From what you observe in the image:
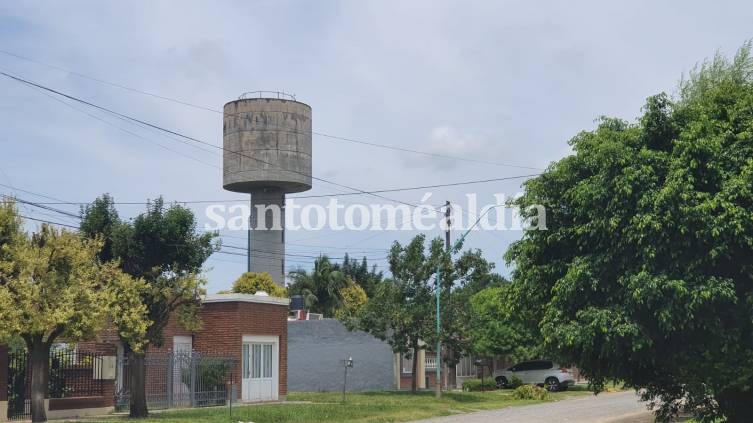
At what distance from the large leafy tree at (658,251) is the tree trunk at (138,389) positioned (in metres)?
13.9

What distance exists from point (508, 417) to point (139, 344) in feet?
39.5

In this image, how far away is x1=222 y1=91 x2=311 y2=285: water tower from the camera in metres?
61.9

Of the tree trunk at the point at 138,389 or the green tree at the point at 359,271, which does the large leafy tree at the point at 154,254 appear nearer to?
the tree trunk at the point at 138,389

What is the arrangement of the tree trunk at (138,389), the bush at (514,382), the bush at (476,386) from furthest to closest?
1. the bush at (476,386)
2. the bush at (514,382)
3. the tree trunk at (138,389)

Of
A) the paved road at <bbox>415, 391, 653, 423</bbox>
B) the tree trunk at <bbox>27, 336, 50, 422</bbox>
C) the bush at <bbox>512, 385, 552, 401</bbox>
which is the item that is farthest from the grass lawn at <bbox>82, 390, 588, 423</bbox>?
the tree trunk at <bbox>27, 336, 50, 422</bbox>

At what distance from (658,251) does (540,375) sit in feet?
123

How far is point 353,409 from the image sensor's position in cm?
3022

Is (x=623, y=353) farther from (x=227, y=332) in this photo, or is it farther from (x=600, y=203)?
(x=227, y=332)

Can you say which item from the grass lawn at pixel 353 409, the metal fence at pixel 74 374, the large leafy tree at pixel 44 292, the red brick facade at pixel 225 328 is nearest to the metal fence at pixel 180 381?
the red brick facade at pixel 225 328

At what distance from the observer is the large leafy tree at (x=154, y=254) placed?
26344 mm

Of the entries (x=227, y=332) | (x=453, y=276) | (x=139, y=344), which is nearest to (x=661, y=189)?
(x=139, y=344)

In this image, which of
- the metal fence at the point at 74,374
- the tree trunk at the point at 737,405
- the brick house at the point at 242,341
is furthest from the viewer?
the brick house at the point at 242,341

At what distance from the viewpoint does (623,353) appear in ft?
50.4

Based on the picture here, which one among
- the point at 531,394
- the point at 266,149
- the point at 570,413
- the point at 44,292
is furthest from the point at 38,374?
the point at 266,149
